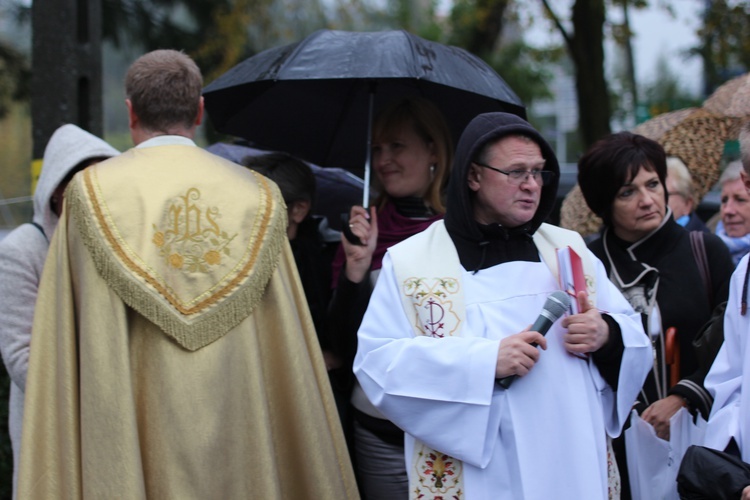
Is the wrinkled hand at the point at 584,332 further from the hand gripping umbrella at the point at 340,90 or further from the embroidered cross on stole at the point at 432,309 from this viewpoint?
the hand gripping umbrella at the point at 340,90

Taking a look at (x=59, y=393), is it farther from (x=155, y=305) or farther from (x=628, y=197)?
(x=628, y=197)

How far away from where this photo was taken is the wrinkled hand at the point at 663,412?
3.32 metres

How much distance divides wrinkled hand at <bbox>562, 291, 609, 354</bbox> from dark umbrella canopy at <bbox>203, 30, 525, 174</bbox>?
122 cm

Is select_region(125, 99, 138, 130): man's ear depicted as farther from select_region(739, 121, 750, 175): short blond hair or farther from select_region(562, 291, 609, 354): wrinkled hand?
select_region(739, 121, 750, 175): short blond hair

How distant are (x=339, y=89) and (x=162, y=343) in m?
1.80

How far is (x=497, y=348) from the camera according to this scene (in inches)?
107

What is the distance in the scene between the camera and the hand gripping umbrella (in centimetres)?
375

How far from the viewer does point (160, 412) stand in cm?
297

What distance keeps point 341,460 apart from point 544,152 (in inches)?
49.5

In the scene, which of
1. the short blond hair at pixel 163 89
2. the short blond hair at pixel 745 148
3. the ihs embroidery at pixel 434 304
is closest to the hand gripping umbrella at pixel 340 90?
the short blond hair at pixel 163 89

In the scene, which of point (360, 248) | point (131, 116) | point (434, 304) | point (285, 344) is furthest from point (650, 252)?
point (131, 116)

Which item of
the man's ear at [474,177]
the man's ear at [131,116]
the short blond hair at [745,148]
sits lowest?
the man's ear at [474,177]

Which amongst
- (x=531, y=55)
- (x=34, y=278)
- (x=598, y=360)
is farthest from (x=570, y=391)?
(x=531, y=55)

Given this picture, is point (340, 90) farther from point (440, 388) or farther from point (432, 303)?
point (440, 388)
